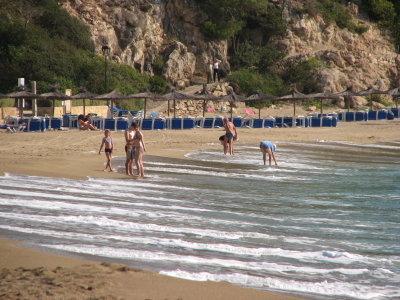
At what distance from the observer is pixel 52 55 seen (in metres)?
39.5

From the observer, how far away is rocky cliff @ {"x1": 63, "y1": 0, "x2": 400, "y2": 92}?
44156 millimetres

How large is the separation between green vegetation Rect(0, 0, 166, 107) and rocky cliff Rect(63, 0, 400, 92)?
5.59 ft

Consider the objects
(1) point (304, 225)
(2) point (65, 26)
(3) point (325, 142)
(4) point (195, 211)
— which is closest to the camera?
(1) point (304, 225)

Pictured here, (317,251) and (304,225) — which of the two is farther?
(304,225)

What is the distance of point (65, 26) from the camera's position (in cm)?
4256

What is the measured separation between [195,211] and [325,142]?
16.7m

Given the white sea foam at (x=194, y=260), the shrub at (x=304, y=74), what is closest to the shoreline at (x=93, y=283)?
the white sea foam at (x=194, y=260)

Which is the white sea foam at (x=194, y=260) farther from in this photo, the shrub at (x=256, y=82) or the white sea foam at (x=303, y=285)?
the shrub at (x=256, y=82)

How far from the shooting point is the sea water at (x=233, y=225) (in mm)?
6270

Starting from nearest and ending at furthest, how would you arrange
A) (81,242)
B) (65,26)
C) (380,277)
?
(380,277)
(81,242)
(65,26)

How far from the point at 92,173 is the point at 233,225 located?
620 centimetres

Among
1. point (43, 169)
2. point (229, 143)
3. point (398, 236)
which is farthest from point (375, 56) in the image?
point (398, 236)

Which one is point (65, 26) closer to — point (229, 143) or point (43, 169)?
point (229, 143)

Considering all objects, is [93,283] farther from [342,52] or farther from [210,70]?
[342,52]
